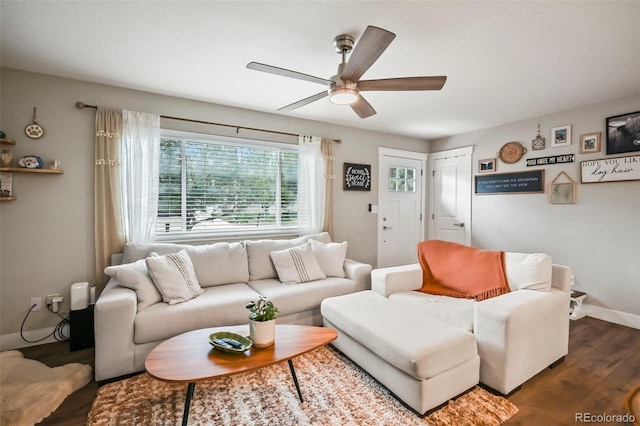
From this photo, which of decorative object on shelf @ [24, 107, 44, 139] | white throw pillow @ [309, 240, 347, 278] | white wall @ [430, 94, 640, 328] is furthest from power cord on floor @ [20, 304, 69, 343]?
white wall @ [430, 94, 640, 328]

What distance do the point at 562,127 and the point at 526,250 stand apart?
1585 mm

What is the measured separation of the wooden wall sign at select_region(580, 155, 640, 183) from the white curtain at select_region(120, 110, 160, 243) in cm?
472

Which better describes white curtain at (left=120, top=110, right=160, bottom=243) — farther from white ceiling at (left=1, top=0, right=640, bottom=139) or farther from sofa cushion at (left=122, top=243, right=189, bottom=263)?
white ceiling at (left=1, top=0, right=640, bottom=139)

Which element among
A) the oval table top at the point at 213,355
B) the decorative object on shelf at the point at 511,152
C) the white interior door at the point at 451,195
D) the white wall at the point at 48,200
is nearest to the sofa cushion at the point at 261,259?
the oval table top at the point at 213,355

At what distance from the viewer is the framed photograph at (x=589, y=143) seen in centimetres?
325

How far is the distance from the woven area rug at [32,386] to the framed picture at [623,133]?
525 cm

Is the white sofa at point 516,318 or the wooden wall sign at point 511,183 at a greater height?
the wooden wall sign at point 511,183

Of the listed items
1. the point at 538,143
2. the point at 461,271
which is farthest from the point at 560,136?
the point at 461,271

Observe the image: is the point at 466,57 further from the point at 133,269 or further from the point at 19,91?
the point at 19,91

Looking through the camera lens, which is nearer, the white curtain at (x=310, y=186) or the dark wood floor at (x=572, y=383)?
the dark wood floor at (x=572, y=383)

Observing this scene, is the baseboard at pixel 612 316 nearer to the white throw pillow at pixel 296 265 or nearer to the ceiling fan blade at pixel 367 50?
the white throw pillow at pixel 296 265

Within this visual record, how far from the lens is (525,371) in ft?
6.48

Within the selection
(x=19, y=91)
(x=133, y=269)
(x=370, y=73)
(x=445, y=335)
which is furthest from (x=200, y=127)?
(x=445, y=335)

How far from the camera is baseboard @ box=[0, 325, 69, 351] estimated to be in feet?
8.14
